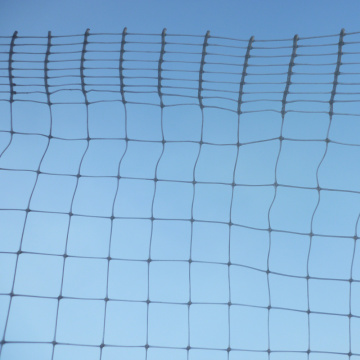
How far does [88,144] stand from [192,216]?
0.48m

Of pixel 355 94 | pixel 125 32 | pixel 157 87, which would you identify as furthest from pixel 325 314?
pixel 125 32

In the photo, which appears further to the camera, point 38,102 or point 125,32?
point 38,102

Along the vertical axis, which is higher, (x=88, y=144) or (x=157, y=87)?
(x=157, y=87)

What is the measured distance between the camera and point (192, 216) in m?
2.78

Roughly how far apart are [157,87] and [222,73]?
25 cm

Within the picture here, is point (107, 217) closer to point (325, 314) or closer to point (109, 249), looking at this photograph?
point (109, 249)

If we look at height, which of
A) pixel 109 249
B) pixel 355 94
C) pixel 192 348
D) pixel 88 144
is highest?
pixel 355 94

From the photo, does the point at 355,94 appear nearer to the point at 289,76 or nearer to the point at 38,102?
the point at 289,76

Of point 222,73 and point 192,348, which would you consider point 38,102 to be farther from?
point 192,348

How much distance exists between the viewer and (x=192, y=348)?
271 centimetres

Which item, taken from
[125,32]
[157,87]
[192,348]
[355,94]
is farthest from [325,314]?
[125,32]

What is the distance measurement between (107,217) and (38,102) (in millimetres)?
520

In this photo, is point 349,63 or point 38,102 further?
point 38,102

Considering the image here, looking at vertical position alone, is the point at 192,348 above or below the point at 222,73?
below
